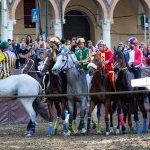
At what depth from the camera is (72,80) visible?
52.3 feet

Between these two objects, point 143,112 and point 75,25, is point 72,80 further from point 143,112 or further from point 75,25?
point 75,25

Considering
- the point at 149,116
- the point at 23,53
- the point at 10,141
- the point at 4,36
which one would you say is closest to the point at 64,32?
the point at 4,36

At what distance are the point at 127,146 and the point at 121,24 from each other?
2996 cm

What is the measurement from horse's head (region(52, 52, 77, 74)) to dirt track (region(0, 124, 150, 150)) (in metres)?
1.61

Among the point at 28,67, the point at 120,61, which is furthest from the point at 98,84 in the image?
the point at 28,67

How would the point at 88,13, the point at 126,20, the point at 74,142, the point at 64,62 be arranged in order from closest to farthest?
the point at 74,142 → the point at 64,62 → the point at 88,13 → the point at 126,20

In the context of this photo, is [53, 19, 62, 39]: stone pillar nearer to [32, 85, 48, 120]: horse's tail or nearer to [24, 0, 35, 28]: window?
[24, 0, 35, 28]: window

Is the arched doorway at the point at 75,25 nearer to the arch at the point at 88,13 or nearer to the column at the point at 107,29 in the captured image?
the arch at the point at 88,13

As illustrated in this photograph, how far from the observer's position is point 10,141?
1470 cm

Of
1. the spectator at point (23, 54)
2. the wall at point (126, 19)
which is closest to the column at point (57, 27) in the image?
the wall at point (126, 19)

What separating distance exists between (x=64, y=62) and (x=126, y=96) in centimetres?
192

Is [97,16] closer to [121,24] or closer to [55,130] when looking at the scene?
[121,24]

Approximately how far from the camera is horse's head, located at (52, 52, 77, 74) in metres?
15.5

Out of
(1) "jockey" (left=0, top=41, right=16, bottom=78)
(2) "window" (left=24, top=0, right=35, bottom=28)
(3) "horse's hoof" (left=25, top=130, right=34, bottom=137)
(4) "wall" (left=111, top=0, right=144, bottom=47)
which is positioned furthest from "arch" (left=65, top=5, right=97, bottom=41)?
(3) "horse's hoof" (left=25, top=130, right=34, bottom=137)
